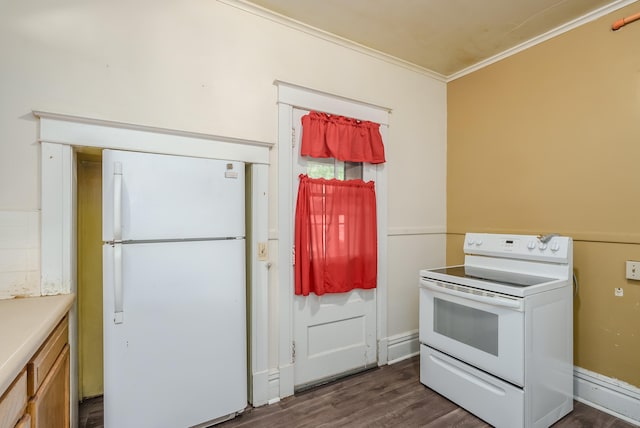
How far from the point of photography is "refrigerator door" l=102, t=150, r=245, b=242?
164 centimetres

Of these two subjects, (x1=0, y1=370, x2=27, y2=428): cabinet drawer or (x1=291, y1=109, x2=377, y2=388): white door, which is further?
(x1=291, y1=109, x2=377, y2=388): white door

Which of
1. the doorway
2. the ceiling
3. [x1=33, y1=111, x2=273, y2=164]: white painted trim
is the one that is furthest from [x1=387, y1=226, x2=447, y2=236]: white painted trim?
the doorway

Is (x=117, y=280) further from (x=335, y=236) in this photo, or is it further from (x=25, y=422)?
(x=335, y=236)

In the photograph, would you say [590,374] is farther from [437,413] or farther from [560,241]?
[437,413]

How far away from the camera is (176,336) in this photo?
1.80 m

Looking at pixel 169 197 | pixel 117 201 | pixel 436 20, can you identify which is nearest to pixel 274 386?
pixel 169 197

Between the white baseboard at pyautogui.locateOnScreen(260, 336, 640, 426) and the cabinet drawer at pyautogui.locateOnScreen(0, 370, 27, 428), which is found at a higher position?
the cabinet drawer at pyautogui.locateOnScreen(0, 370, 27, 428)

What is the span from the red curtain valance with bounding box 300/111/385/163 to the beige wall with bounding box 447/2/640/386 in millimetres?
1098

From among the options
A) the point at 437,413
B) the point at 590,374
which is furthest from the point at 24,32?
the point at 590,374

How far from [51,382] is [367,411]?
5.81 feet

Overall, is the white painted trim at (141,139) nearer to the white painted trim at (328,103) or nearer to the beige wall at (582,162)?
the white painted trim at (328,103)

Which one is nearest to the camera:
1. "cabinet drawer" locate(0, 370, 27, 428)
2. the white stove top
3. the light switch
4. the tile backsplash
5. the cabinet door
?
"cabinet drawer" locate(0, 370, 27, 428)

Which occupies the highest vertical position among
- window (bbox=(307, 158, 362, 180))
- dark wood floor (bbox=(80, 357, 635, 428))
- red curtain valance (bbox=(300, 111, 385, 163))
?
red curtain valance (bbox=(300, 111, 385, 163))

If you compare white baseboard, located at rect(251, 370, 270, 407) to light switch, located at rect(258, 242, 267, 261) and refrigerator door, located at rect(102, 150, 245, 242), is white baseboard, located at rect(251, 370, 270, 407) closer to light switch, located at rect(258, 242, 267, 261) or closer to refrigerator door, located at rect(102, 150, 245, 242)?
light switch, located at rect(258, 242, 267, 261)
